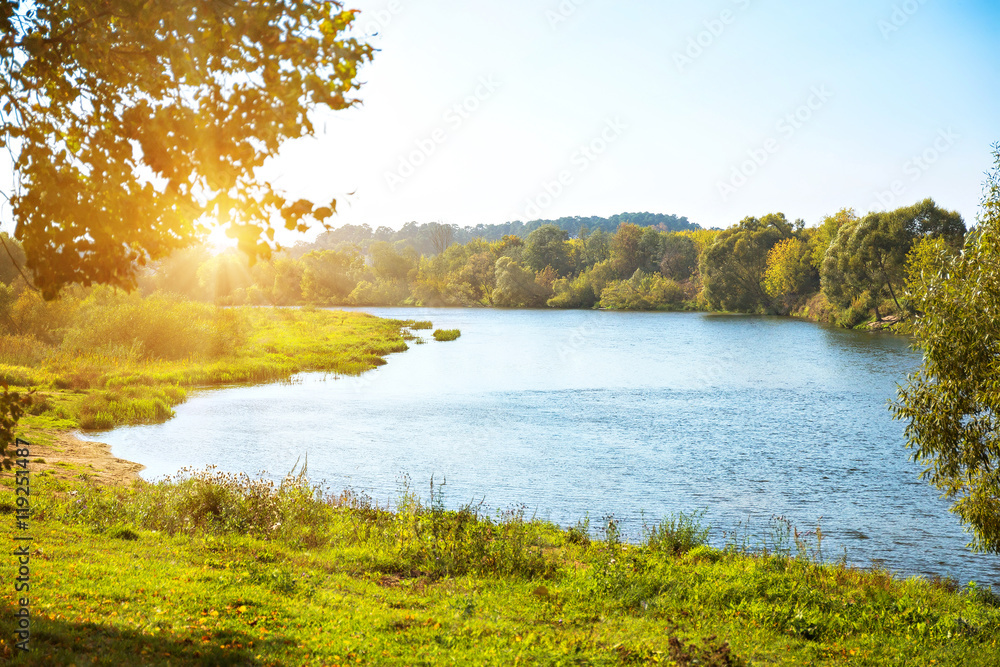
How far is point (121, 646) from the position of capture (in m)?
5.67

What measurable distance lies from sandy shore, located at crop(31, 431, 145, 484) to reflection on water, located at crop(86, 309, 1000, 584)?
0.73m

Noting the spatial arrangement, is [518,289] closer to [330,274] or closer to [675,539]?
[330,274]

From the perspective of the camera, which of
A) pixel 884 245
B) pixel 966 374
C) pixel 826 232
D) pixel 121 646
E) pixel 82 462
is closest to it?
pixel 121 646

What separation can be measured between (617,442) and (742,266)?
8677cm

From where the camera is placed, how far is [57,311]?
35719 millimetres

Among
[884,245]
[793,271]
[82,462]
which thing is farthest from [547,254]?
[82,462]

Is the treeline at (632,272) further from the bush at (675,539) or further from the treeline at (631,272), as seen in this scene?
the bush at (675,539)

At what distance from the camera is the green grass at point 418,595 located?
6.37m

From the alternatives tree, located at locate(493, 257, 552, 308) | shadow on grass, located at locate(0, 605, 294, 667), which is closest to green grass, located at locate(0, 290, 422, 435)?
shadow on grass, located at locate(0, 605, 294, 667)

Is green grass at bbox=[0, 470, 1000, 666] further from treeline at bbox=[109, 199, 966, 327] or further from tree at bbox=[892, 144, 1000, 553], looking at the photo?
treeline at bbox=[109, 199, 966, 327]

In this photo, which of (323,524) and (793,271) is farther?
(793,271)

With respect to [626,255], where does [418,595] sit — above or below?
below

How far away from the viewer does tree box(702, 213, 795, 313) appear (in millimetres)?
100188

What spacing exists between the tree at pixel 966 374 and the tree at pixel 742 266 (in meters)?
93.8
